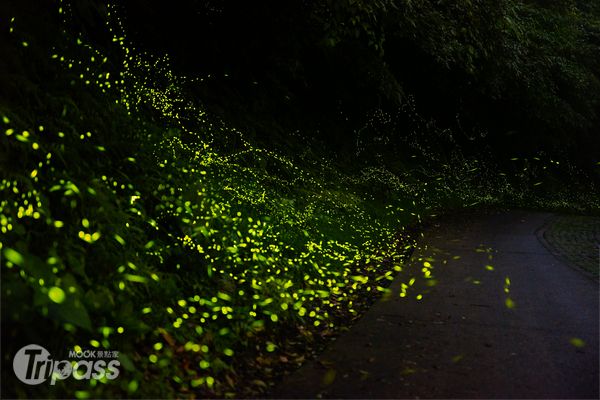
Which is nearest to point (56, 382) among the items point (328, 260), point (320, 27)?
point (328, 260)

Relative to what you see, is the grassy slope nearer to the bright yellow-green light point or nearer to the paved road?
the bright yellow-green light point

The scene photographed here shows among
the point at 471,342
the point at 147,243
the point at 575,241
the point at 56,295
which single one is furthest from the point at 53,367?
the point at 575,241

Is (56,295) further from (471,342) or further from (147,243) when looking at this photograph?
(471,342)

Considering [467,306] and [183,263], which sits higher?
[183,263]

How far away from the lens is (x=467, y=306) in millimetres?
7723

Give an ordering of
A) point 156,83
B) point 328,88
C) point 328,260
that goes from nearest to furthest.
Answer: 1. point 328,260
2. point 156,83
3. point 328,88

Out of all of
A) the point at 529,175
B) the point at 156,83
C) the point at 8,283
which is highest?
the point at 156,83

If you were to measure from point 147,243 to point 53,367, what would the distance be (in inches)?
80.0

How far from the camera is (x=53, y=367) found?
14.1 feet

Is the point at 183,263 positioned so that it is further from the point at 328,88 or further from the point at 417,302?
the point at 328,88

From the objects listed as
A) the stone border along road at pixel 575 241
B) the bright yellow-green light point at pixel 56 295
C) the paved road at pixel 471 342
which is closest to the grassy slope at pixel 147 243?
the bright yellow-green light point at pixel 56 295

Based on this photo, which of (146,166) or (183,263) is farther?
(146,166)

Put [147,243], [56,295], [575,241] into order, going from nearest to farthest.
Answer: [56,295] → [147,243] → [575,241]

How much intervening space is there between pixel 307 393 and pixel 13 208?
9.38 ft
